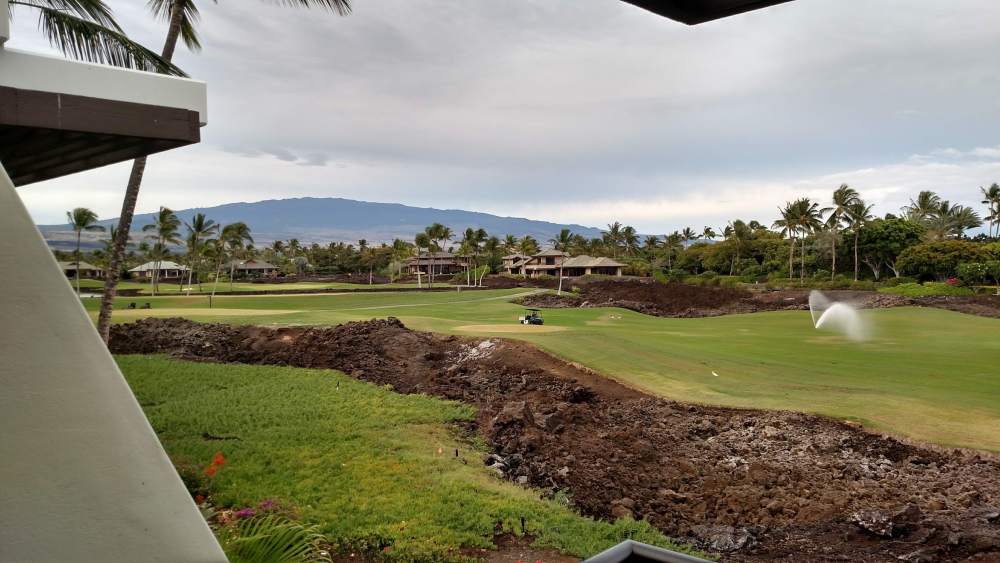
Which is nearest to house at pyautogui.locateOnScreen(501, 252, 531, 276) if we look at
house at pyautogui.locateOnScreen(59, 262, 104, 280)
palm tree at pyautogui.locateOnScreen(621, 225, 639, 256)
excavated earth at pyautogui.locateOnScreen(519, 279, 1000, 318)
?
palm tree at pyautogui.locateOnScreen(621, 225, 639, 256)

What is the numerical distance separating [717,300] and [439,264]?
66.3m

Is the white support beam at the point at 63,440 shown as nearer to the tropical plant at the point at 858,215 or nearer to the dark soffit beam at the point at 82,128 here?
the dark soffit beam at the point at 82,128

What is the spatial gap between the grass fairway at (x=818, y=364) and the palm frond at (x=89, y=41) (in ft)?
41.4

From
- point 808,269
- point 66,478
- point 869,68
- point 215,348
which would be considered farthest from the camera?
point 808,269

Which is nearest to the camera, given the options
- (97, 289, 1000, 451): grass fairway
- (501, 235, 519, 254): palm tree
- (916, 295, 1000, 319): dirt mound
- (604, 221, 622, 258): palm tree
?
(97, 289, 1000, 451): grass fairway

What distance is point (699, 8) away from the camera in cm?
221

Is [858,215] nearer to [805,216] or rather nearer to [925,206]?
[805,216]

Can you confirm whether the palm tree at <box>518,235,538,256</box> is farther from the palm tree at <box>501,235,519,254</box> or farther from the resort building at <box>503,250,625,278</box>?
the palm tree at <box>501,235,519,254</box>

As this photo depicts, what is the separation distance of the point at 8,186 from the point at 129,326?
953 inches

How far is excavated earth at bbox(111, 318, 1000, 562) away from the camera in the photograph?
713 centimetres

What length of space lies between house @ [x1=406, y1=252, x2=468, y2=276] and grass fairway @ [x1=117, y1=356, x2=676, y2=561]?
83989 mm

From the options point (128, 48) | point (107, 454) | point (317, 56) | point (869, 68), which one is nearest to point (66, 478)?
point (107, 454)

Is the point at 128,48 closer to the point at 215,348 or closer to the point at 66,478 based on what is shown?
the point at 66,478

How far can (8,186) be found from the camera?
10.2 ft
